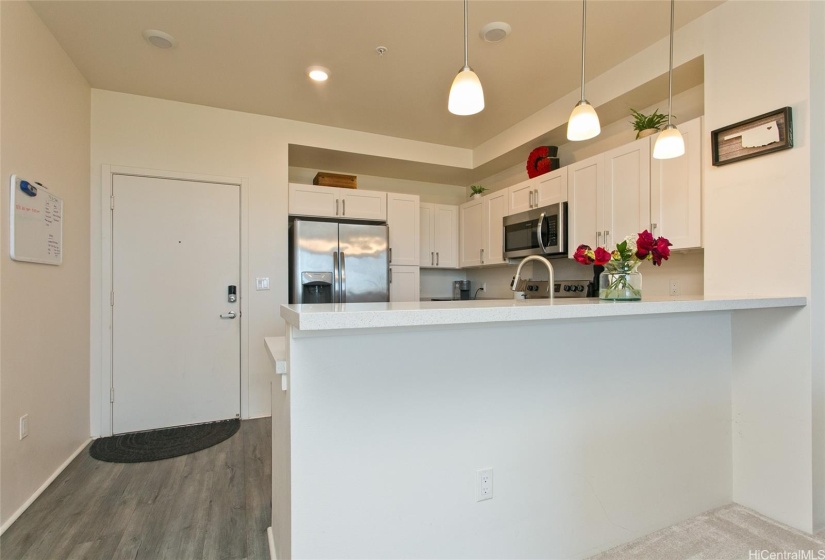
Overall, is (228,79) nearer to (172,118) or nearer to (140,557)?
(172,118)

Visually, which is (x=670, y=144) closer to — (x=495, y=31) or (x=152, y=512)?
(x=495, y=31)

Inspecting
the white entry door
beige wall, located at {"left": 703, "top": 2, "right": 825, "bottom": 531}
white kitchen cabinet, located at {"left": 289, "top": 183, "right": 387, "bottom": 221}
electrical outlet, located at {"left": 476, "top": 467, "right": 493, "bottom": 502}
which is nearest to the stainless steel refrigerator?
white kitchen cabinet, located at {"left": 289, "top": 183, "right": 387, "bottom": 221}

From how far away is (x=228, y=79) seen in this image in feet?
9.43

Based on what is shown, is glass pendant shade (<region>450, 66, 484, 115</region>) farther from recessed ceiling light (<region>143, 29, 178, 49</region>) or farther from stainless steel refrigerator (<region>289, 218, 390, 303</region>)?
stainless steel refrigerator (<region>289, 218, 390, 303</region>)

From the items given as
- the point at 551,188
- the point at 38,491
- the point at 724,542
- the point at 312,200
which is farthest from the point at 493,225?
the point at 38,491

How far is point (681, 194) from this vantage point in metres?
2.33

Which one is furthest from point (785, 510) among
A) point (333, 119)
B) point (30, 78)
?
point (30, 78)

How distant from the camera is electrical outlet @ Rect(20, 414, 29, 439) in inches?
80.1

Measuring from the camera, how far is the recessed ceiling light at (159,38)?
2.34 meters

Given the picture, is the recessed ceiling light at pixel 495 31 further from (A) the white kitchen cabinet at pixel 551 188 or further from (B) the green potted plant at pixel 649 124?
(A) the white kitchen cabinet at pixel 551 188

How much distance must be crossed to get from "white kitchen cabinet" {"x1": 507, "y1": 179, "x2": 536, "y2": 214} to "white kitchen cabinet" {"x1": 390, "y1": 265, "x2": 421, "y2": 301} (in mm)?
1160

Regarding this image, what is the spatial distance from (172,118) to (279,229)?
1188mm

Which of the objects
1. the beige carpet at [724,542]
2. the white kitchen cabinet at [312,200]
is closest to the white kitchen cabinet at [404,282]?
the white kitchen cabinet at [312,200]

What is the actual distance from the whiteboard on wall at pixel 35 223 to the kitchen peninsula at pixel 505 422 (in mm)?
1654
